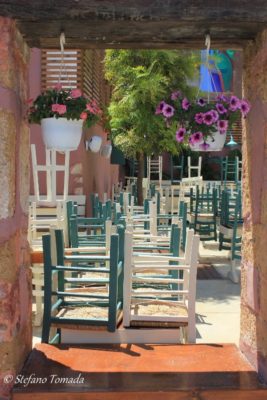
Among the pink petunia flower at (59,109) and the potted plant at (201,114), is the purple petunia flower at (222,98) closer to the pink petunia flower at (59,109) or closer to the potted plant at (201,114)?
the potted plant at (201,114)

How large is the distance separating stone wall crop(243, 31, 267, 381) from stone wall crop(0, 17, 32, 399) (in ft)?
3.34

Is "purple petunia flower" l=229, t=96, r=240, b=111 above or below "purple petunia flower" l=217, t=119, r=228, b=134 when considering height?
above

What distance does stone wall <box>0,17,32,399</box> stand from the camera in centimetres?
200

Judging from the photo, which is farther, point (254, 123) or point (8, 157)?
point (254, 123)

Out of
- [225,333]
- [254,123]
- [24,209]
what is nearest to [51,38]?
[24,209]

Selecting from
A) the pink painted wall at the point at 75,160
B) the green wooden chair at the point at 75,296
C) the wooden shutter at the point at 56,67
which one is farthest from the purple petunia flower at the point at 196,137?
the wooden shutter at the point at 56,67

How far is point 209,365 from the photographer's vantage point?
2242mm

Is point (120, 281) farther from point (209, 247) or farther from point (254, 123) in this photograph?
point (209, 247)

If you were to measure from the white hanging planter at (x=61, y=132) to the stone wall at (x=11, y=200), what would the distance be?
113 mm

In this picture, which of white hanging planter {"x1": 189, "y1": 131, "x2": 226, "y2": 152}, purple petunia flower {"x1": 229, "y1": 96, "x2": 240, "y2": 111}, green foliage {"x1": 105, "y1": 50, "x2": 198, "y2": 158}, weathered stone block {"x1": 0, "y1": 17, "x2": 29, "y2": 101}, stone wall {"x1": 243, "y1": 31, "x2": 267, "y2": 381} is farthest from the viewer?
green foliage {"x1": 105, "y1": 50, "x2": 198, "y2": 158}

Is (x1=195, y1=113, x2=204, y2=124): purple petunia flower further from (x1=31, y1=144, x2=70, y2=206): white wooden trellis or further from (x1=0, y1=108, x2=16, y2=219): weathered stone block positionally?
(x1=31, y1=144, x2=70, y2=206): white wooden trellis

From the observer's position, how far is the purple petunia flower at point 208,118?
2236 mm

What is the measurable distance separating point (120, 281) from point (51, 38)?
1.66m

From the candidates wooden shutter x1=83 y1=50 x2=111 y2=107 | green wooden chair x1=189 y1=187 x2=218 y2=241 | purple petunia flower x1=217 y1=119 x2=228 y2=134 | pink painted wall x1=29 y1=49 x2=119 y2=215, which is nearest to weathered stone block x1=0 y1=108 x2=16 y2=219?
purple petunia flower x1=217 y1=119 x2=228 y2=134
